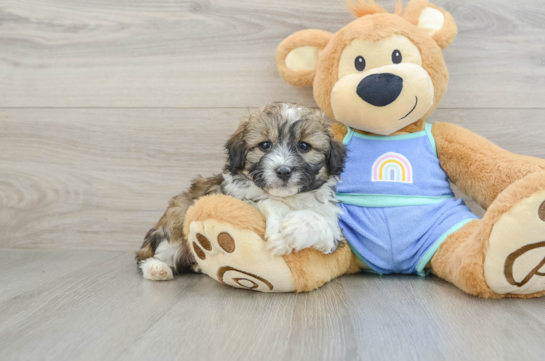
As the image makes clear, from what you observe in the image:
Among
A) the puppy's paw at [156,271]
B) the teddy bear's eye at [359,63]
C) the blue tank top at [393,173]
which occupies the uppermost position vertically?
the teddy bear's eye at [359,63]

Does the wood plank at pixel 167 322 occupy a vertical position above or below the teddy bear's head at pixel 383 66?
below

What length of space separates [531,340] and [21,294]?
169 cm

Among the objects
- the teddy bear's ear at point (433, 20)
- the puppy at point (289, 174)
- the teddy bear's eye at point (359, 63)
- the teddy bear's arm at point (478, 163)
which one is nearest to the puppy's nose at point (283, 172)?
the puppy at point (289, 174)

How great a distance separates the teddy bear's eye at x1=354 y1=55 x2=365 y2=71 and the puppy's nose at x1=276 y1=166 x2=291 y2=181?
627 mm

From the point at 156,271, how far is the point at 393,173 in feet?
3.54

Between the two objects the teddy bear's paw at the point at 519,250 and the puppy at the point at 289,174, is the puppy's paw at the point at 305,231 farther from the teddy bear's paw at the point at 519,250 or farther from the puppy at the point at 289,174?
the teddy bear's paw at the point at 519,250

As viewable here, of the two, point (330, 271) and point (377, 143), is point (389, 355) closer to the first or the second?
point (330, 271)

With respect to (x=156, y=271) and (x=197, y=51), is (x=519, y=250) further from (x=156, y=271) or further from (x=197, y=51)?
(x=197, y=51)

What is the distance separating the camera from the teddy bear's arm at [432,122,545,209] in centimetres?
166

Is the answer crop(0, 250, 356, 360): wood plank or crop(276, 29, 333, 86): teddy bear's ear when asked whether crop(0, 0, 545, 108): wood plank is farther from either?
crop(0, 250, 356, 360): wood plank

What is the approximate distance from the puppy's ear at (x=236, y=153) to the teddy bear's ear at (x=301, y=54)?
1.68 ft

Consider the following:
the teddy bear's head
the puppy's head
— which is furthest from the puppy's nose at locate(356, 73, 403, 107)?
the puppy's head

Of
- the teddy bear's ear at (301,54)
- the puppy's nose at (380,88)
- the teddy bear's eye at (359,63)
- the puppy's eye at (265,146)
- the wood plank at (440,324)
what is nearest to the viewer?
the wood plank at (440,324)

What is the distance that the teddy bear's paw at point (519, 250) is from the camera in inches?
50.7
